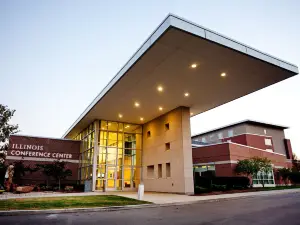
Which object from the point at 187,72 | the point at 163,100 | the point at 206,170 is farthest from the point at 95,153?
the point at 206,170

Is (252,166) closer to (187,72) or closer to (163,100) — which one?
(163,100)

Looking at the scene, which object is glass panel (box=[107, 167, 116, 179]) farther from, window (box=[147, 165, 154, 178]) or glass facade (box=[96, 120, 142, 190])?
window (box=[147, 165, 154, 178])

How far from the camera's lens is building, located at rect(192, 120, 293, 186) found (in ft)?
85.7

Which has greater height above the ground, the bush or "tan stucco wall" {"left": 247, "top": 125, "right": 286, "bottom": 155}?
"tan stucco wall" {"left": 247, "top": 125, "right": 286, "bottom": 155}

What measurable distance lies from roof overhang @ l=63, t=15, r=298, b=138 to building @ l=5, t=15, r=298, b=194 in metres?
0.04

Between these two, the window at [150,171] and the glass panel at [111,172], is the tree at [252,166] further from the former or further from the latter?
the glass panel at [111,172]

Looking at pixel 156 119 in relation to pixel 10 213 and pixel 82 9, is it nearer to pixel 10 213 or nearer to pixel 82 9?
pixel 82 9

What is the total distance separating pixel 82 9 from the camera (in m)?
16.5

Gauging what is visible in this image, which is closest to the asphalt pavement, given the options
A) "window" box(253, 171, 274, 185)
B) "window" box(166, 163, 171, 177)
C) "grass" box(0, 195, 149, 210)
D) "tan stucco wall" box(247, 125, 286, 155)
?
"grass" box(0, 195, 149, 210)

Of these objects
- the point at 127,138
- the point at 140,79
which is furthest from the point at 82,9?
the point at 127,138

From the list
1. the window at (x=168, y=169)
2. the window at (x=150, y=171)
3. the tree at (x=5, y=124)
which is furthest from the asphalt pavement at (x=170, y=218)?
the tree at (x=5, y=124)

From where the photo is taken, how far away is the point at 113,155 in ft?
76.3

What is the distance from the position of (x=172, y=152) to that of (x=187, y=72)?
27.7 feet

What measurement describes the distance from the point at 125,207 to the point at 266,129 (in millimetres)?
40516
